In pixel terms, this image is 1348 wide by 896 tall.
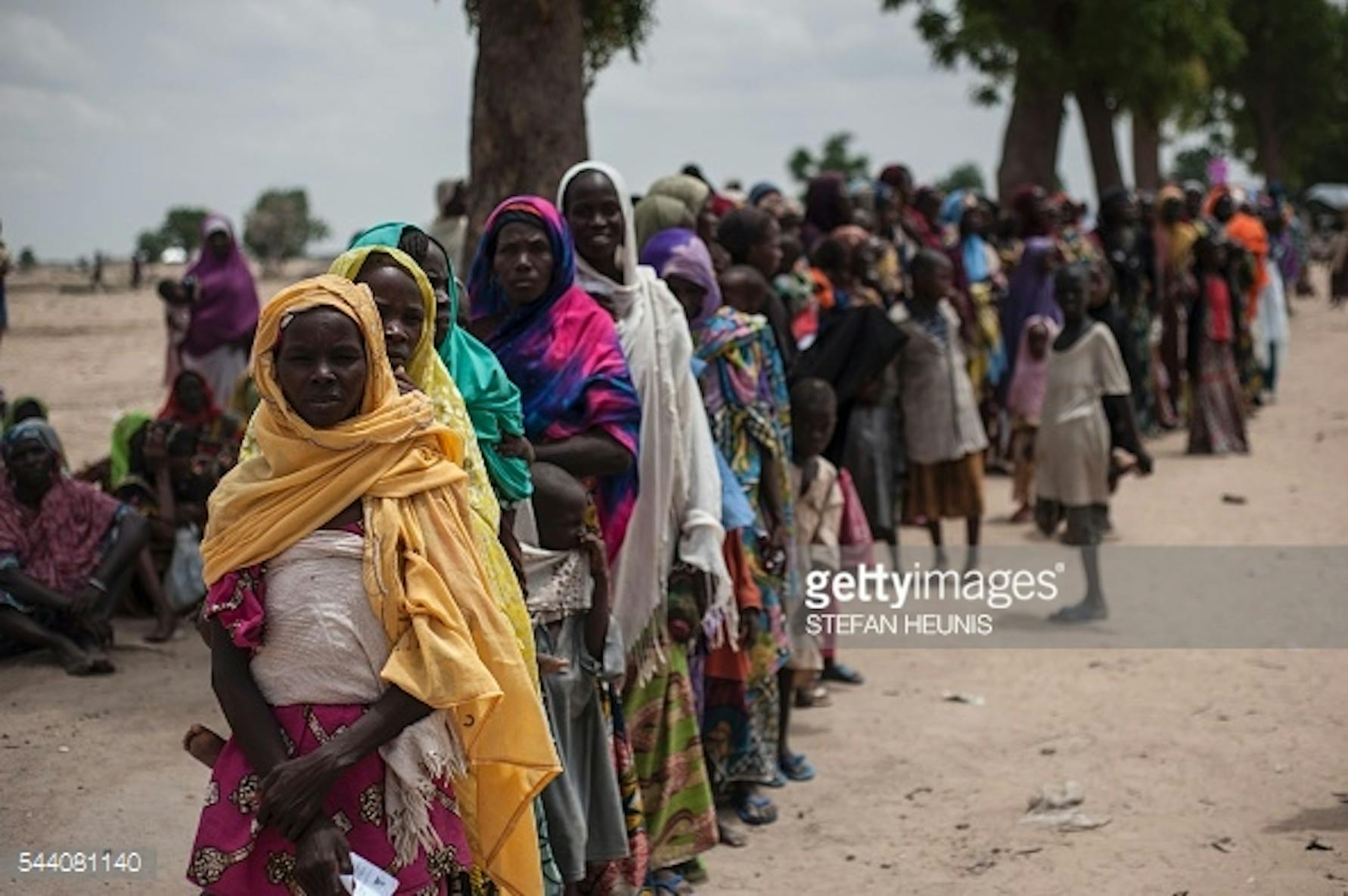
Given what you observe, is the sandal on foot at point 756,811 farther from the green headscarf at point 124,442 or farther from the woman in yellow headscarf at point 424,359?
the green headscarf at point 124,442

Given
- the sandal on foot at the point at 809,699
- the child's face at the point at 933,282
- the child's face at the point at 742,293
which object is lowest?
the sandal on foot at the point at 809,699

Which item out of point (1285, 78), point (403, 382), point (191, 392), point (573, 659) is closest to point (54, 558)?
point (191, 392)

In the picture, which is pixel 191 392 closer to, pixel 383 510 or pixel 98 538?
pixel 98 538

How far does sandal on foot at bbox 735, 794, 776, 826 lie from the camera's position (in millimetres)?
5461

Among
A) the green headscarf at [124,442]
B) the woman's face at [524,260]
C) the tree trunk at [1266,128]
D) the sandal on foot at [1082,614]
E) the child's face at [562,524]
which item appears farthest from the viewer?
the tree trunk at [1266,128]

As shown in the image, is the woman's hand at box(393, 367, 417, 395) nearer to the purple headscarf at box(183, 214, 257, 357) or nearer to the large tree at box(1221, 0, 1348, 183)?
the purple headscarf at box(183, 214, 257, 357)

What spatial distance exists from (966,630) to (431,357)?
17.0ft

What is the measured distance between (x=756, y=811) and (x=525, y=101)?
13.0 feet

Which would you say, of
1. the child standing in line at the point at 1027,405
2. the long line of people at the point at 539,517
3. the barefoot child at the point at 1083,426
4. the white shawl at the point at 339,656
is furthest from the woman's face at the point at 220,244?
the white shawl at the point at 339,656

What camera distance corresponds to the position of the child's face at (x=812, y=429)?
637 centimetres

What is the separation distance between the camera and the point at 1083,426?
801cm

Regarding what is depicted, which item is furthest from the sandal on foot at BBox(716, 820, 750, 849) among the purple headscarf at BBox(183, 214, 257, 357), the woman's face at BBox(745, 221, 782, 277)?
the purple headscarf at BBox(183, 214, 257, 357)

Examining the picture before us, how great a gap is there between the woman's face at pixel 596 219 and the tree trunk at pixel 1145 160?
971 inches

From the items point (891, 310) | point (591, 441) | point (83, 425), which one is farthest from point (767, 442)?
point (83, 425)
